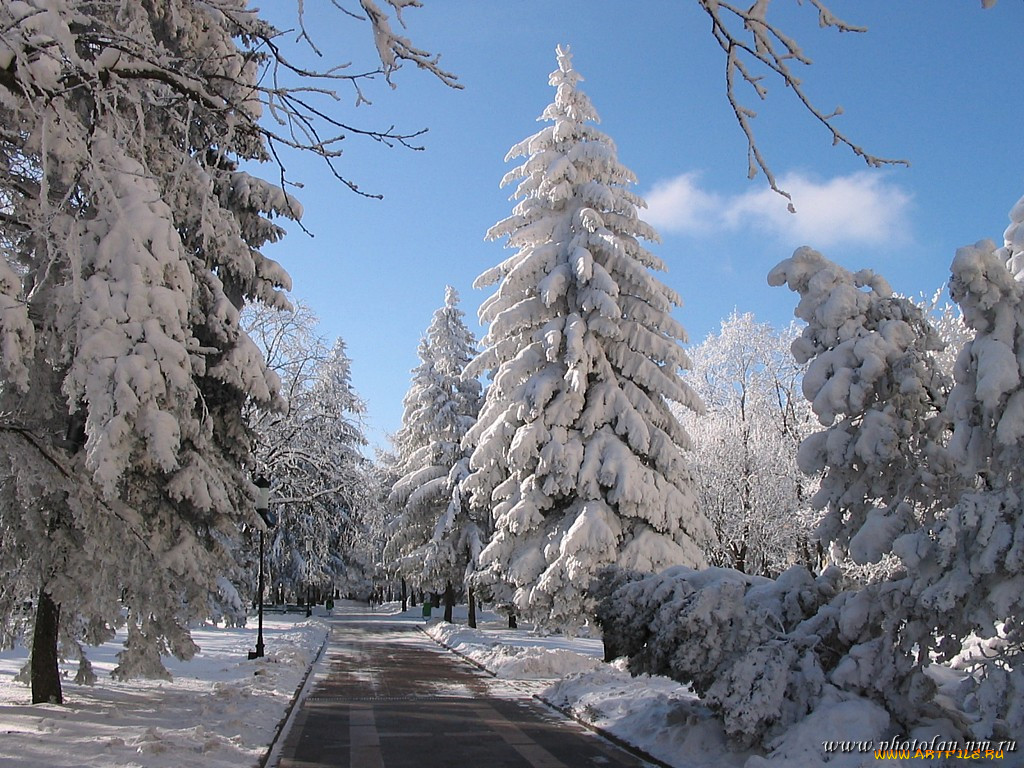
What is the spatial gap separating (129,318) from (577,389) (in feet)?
Answer: 44.0

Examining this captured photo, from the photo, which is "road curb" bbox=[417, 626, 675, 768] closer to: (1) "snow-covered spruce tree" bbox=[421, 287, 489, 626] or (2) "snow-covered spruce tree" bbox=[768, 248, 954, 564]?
(2) "snow-covered spruce tree" bbox=[768, 248, 954, 564]

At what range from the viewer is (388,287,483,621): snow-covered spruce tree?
35562mm

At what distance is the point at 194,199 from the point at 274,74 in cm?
816

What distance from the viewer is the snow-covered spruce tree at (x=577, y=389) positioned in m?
20.2

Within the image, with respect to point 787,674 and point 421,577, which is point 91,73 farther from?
point 421,577

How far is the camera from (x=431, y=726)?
1309 cm

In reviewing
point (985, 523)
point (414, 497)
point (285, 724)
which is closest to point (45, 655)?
point (285, 724)

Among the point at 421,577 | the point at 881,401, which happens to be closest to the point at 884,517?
the point at 881,401

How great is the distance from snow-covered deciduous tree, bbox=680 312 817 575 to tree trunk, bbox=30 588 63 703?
22.1 meters

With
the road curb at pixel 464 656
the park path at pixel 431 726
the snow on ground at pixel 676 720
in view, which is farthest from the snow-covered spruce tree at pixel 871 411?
the road curb at pixel 464 656

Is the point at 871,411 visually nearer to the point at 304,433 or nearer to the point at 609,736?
the point at 609,736

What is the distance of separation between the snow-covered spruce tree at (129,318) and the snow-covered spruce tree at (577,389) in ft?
26.7

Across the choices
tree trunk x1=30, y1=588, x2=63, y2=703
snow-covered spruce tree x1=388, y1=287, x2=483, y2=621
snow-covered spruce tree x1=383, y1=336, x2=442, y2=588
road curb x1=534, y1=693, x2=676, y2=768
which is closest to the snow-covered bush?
road curb x1=534, y1=693, x2=676, y2=768

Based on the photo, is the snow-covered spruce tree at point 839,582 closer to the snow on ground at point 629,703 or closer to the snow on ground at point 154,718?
the snow on ground at point 629,703
